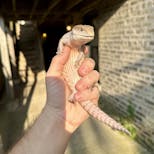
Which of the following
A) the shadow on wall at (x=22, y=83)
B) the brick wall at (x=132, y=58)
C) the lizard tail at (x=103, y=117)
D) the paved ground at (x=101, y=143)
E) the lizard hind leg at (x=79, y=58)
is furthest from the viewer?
the shadow on wall at (x=22, y=83)

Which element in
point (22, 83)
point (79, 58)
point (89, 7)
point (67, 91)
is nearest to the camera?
point (79, 58)

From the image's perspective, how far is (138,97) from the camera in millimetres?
4477

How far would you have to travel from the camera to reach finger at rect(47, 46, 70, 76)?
57.1 inches

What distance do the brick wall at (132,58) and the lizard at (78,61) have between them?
2.65 metres

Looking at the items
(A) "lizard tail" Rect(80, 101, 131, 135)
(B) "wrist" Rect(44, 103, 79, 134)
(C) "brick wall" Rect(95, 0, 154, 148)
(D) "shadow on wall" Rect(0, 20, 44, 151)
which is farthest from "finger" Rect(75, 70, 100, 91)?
(D) "shadow on wall" Rect(0, 20, 44, 151)

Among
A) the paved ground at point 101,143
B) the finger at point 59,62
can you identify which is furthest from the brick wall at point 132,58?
the finger at point 59,62

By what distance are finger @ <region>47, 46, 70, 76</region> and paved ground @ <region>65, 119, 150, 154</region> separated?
9.64ft

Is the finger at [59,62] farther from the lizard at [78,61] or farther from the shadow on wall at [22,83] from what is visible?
the shadow on wall at [22,83]

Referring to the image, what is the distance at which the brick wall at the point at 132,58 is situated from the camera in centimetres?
404

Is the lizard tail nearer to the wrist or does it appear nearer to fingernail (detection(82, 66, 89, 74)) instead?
fingernail (detection(82, 66, 89, 74))

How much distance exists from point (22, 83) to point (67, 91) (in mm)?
7987

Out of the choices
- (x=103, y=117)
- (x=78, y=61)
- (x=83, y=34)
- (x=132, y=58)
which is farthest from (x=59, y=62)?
(x=132, y=58)

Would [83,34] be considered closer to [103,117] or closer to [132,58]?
[103,117]

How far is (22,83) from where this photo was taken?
947 cm
